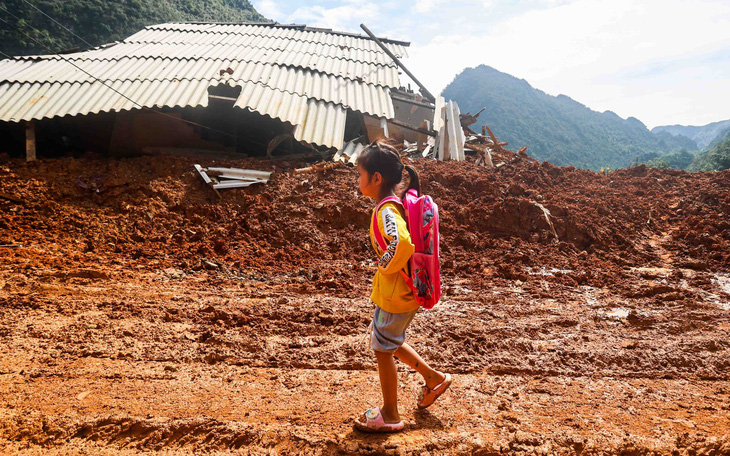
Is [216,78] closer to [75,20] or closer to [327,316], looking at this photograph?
[327,316]

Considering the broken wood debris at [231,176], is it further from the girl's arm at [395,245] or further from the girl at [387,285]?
the girl's arm at [395,245]

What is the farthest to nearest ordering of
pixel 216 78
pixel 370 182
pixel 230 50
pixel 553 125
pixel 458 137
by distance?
pixel 553 125 < pixel 230 50 < pixel 458 137 < pixel 216 78 < pixel 370 182

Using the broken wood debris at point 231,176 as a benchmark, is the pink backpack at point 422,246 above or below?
below

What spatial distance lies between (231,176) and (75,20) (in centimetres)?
2071

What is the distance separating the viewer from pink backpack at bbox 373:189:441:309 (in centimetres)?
217

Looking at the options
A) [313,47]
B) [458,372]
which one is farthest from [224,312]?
[313,47]

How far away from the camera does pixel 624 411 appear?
2.69m

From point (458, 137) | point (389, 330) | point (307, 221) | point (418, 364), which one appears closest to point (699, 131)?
point (458, 137)

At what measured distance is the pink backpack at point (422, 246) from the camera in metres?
2.17

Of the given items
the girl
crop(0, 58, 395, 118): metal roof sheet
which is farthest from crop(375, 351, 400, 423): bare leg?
crop(0, 58, 395, 118): metal roof sheet

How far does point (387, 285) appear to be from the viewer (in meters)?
2.21

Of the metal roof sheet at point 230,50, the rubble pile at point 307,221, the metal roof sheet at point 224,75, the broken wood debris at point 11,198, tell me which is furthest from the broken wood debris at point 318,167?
the metal roof sheet at point 230,50

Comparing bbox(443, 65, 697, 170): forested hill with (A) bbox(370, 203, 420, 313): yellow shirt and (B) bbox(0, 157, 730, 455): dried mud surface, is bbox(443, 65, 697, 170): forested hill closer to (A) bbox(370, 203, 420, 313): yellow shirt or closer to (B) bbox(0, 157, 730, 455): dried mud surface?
(B) bbox(0, 157, 730, 455): dried mud surface

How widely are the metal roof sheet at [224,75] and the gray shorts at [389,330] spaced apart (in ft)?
27.7
